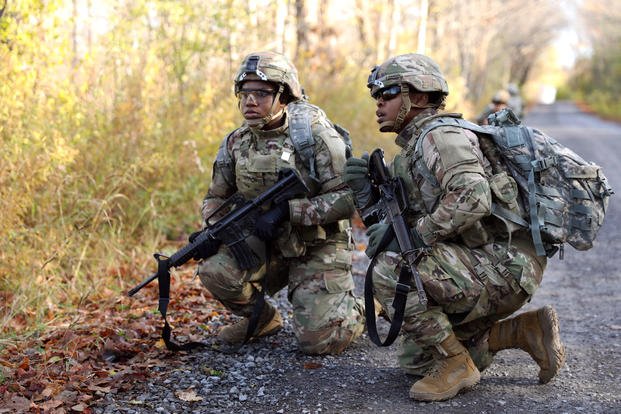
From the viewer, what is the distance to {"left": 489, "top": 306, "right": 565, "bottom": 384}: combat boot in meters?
3.55

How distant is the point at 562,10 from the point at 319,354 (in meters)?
55.9

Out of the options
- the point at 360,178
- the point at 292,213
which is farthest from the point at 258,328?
the point at 360,178

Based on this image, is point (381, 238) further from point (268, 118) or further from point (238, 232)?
point (268, 118)

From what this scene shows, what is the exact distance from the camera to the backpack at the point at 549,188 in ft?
11.1

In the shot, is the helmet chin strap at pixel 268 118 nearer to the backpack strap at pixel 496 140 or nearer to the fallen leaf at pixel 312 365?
the backpack strap at pixel 496 140

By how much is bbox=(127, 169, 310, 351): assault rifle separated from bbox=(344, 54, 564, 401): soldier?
1.55 feet

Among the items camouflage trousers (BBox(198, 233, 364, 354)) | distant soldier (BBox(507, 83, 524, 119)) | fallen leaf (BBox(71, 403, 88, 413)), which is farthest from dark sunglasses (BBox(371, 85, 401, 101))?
distant soldier (BBox(507, 83, 524, 119))

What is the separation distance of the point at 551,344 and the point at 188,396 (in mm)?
1834

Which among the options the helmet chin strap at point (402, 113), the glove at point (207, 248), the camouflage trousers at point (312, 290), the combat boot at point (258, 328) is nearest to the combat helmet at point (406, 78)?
the helmet chin strap at point (402, 113)

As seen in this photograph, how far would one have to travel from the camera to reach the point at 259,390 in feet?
12.0

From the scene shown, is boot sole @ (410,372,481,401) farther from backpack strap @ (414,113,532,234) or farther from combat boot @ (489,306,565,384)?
backpack strap @ (414,113,532,234)

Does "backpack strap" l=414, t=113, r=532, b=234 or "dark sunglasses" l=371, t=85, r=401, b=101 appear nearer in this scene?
"backpack strap" l=414, t=113, r=532, b=234

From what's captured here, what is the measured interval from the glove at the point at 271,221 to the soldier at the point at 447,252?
1.81ft

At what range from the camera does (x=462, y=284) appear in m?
3.42
